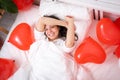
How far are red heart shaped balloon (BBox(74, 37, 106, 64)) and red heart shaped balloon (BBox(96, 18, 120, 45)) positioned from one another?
67 millimetres

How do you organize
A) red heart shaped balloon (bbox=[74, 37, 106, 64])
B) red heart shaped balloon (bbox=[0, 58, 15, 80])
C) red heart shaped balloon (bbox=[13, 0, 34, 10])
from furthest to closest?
1. red heart shaped balloon (bbox=[13, 0, 34, 10])
2. red heart shaped balloon (bbox=[0, 58, 15, 80])
3. red heart shaped balloon (bbox=[74, 37, 106, 64])

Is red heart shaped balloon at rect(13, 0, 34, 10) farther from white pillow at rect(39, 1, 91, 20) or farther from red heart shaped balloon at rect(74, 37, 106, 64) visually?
red heart shaped balloon at rect(74, 37, 106, 64)

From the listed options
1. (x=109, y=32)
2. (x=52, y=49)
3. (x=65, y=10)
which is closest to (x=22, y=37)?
(x=52, y=49)

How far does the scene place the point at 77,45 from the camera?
1.44 m

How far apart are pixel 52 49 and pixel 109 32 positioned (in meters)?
0.37

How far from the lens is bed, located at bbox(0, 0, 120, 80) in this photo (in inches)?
54.0

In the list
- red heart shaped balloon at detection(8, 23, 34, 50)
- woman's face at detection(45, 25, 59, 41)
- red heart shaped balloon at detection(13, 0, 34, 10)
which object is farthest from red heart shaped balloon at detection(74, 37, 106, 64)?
red heart shaped balloon at detection(13, 0, 34, 10)

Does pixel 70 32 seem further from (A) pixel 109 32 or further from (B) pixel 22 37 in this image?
(B) pixel 22 37

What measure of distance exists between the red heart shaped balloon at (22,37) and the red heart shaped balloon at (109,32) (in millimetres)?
470

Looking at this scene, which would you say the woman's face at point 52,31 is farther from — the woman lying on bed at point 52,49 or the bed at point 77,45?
the bed at point 77,45

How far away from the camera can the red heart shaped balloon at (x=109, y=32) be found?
134 cm

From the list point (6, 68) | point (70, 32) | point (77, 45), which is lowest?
point (6, 68)

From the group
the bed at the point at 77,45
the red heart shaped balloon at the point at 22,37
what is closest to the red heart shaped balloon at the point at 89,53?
the bed at the point at 77,45

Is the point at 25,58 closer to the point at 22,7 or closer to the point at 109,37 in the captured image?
the point at 22,7
